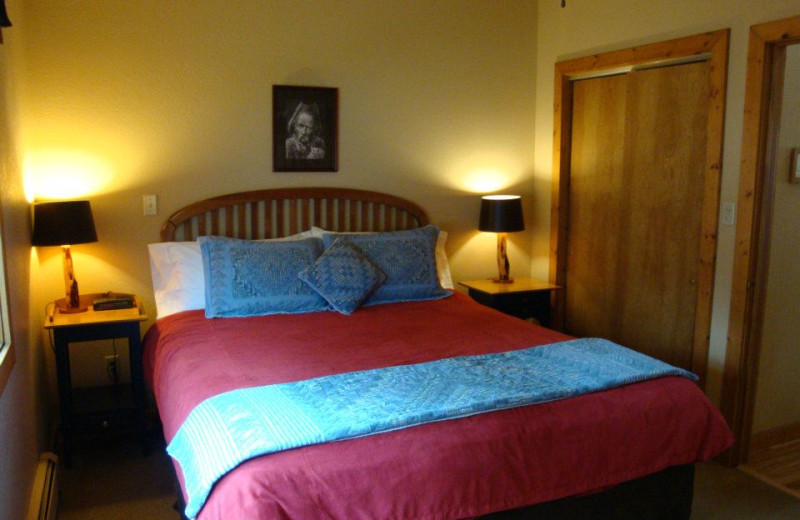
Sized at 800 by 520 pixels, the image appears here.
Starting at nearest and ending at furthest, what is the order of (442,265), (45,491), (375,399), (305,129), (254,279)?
(375,399), (45,491), (254,279), (305,129), (442,265)

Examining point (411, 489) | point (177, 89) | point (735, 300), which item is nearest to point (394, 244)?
point (177, 89)

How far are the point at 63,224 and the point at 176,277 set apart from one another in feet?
1.91

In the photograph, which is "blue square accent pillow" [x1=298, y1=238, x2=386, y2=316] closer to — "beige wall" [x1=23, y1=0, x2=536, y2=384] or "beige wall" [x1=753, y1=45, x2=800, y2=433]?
"beige wall" [x1=23, y1=0, x2=536, y2=384]

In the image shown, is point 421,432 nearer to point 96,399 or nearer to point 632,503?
point 632,503

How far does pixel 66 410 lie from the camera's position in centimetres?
308

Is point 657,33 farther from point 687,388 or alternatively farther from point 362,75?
point 687,388

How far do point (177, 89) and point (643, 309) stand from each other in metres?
2.78

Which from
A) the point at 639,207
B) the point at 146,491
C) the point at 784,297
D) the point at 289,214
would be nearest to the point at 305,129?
the point at 289,214

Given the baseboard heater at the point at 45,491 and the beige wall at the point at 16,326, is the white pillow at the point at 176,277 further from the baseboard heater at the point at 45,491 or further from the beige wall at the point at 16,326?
the baseboard heater at the point at 45,491

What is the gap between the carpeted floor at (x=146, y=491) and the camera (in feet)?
9.11

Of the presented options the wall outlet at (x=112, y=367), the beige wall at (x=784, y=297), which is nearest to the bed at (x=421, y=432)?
the wall outlet at (x=112, y=367)

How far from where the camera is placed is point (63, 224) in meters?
3.09

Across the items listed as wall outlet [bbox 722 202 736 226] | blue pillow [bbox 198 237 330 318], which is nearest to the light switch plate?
blue pillow [bbox 198 237 330 318]

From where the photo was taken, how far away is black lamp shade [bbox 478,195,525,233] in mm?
4098
